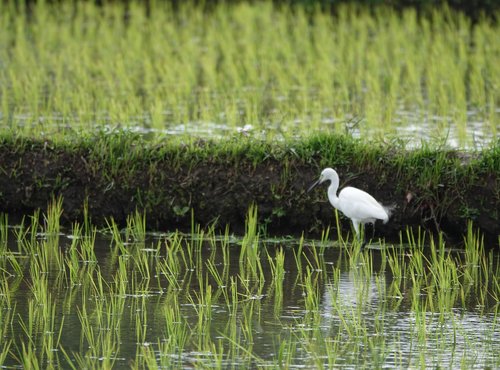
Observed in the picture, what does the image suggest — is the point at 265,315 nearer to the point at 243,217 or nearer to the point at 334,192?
the point at 334,192

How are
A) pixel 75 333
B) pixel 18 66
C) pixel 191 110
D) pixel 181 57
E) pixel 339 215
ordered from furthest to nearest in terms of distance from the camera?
pixel 181 57 < pixel 18 66 < pixel 191 110 < pixel 339 215 < pixel 75 333

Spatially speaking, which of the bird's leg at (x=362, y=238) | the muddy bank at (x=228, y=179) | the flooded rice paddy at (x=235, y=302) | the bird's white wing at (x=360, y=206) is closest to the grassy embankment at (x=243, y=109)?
the muddy bank at (x=228, y=179)

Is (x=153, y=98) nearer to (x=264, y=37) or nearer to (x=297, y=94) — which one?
(x=297, y=94)

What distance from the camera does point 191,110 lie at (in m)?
9.49

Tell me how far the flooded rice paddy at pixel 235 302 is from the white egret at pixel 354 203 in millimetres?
174

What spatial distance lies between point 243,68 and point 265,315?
21.5 ft

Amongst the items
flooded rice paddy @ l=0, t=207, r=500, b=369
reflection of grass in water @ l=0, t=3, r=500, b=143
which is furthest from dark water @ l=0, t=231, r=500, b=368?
reflection of grass in water @ l=0, t=3, r=500, b=143

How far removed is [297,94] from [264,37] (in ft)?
11.1

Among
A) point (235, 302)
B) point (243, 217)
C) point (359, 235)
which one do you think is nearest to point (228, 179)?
point (243, 217)

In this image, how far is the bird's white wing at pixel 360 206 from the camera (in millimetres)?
6230

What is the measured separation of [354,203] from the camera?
6.25m

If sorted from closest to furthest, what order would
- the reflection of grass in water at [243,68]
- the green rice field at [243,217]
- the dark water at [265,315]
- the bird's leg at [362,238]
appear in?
the dark water at [265,315] < the green rice field at [243,217] < the bird's leg at [362,238] < the reflection of grass in water at [243,68]

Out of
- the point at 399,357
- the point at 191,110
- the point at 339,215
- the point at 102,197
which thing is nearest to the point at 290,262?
the point at 339,215

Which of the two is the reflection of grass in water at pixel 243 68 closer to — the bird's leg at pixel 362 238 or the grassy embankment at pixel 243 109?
the grassy embankment at pixel 243 109
